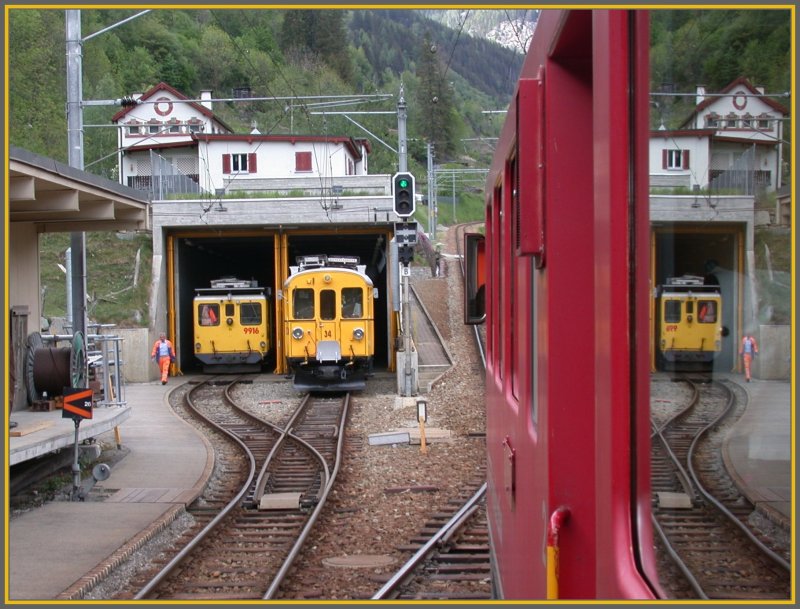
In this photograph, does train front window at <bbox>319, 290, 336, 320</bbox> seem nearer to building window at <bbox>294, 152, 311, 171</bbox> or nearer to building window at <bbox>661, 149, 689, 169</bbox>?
building window at <bbox>661, 149, 689, 169</bbox>

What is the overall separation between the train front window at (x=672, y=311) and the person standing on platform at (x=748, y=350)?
7.8 inches

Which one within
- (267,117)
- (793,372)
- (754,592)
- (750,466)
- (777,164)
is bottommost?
(754,592)

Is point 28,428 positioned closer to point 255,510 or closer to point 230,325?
point 255,510

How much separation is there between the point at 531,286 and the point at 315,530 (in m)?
6.57

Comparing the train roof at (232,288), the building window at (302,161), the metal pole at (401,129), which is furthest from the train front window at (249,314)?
the building window at (302,161)

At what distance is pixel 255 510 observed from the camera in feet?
33.5

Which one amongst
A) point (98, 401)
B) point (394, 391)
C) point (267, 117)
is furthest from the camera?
point (267, 117)

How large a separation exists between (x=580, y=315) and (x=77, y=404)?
348 inches

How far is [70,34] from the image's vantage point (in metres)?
11.9

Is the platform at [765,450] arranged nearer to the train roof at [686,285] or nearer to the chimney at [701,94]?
the train roof at [686,285]

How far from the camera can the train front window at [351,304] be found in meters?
22.2

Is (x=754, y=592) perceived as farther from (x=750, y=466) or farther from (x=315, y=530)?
(x=315, y=530)

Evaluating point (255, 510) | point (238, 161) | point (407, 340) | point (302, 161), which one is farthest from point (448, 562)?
point (302, 161)

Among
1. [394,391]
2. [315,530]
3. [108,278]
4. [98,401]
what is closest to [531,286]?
[315,530]
